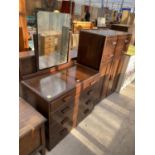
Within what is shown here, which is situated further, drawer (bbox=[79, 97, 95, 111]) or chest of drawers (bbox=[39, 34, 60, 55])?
drawer (bbox=[79, 97, 95, 111])

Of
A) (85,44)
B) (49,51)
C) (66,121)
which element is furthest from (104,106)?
(49,51)

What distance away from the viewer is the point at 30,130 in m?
1.05

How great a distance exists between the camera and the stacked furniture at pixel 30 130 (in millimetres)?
1034

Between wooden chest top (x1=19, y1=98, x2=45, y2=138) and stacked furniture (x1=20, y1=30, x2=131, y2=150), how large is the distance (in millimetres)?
81

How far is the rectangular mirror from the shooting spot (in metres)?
1.34

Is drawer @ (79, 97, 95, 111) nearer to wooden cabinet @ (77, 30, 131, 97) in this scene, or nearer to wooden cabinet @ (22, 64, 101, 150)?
wooden cabinet @ (22, 64, 101, 150)

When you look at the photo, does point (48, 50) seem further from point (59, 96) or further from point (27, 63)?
point (59, 96)

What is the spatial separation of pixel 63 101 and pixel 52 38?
0.73 metres

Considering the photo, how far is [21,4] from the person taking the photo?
1.39 m

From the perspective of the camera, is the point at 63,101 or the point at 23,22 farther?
the point at 23,22

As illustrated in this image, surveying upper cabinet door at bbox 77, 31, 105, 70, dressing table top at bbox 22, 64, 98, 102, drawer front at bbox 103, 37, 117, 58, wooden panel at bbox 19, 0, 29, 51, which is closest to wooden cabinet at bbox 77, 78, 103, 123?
dressing table top at bbox 22, 64, 98, 102

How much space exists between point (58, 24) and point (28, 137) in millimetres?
1206

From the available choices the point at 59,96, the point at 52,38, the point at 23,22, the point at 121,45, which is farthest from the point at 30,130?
the point at 121,45

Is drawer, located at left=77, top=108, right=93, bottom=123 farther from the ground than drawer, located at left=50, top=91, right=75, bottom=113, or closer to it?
closer to it
